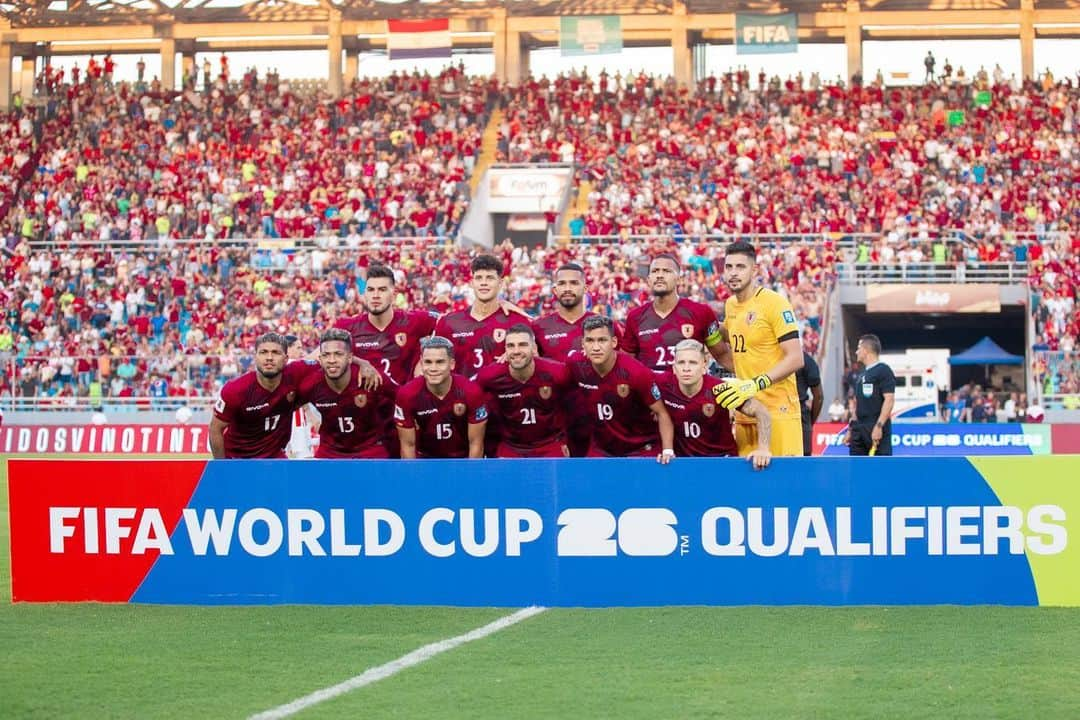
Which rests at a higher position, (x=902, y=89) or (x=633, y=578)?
(x=902, y=89)

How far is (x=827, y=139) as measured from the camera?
1641 inches

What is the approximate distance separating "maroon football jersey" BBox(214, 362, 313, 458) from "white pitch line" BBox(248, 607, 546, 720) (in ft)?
7.73

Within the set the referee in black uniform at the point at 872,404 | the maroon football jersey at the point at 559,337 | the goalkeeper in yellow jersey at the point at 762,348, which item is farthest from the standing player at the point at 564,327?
the referee in black uniform at the point at 872,404

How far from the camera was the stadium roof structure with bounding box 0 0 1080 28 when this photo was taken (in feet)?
155

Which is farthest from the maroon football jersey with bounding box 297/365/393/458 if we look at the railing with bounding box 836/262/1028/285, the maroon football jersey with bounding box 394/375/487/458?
the railing with bounding box 836/262/1028/285

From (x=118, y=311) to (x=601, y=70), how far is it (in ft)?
52.3

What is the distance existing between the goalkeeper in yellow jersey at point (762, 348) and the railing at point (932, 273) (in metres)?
25.6

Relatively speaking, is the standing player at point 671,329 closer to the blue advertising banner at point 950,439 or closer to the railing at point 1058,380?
the blue advertising banner at point 950,439

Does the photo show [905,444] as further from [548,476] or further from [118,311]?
[118,311]

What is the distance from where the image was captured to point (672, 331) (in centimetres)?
1159

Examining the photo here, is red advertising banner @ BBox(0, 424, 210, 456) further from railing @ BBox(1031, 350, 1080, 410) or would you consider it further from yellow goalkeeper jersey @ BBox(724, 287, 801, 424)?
yellow goalkeeper jersey @ BBox(724, 287, 801, 424)

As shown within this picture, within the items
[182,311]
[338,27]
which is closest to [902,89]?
[338,27]

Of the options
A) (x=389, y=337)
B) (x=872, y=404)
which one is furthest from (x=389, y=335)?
(x=872, y=404)

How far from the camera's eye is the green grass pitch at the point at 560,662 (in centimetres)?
698
